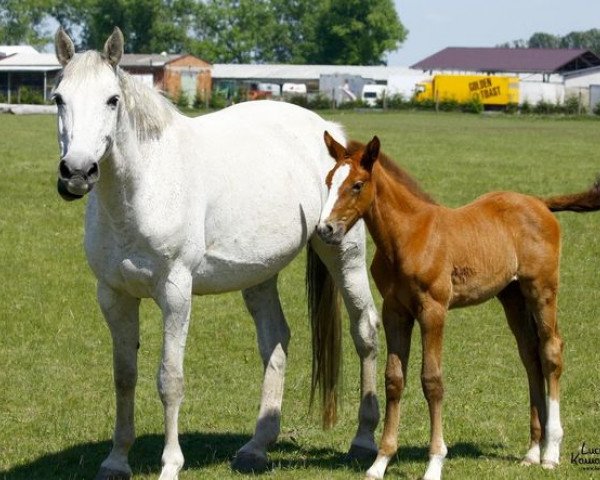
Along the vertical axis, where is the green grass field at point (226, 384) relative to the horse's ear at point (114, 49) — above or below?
below

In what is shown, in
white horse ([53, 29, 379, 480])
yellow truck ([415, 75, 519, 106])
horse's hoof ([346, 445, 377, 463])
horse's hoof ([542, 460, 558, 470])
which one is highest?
yellow truck ([415, 75, 519, 106])

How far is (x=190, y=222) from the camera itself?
5.86m

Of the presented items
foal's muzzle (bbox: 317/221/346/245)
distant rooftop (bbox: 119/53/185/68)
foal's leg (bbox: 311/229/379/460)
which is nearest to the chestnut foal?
foal's muzzle (bbox: 317/221/346/245)

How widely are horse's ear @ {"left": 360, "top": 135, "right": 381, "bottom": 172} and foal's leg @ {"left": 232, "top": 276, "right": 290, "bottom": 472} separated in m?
1.56

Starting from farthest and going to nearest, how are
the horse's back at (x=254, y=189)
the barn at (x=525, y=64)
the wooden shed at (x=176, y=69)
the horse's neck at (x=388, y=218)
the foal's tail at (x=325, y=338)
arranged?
the barn at (x=525, y=64) → the wooden shed at (x=176, y=69) → the foal's tail at (x=325, y=338) → the horse's back at (x=254, y=189) → the horse's neck at (x=388, y=218)

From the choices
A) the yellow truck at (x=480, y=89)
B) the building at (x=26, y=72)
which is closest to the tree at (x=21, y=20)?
the building at (x=26, y=72)

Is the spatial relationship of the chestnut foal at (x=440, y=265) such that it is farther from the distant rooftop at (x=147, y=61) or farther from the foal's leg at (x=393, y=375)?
the distant rooftop at (x=147, y=61)

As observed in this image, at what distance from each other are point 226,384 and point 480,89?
6674cm

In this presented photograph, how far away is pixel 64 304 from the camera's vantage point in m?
11.0

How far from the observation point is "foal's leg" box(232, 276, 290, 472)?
6500mm

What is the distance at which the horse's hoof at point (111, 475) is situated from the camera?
608 cm

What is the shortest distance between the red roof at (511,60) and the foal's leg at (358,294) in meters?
97.4

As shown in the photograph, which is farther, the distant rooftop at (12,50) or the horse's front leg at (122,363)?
the distant rooftop at (12,50)

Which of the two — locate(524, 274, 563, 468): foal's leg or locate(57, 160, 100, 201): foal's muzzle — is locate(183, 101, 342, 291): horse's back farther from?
locate(524, 274, 563, 468): foal's leg
